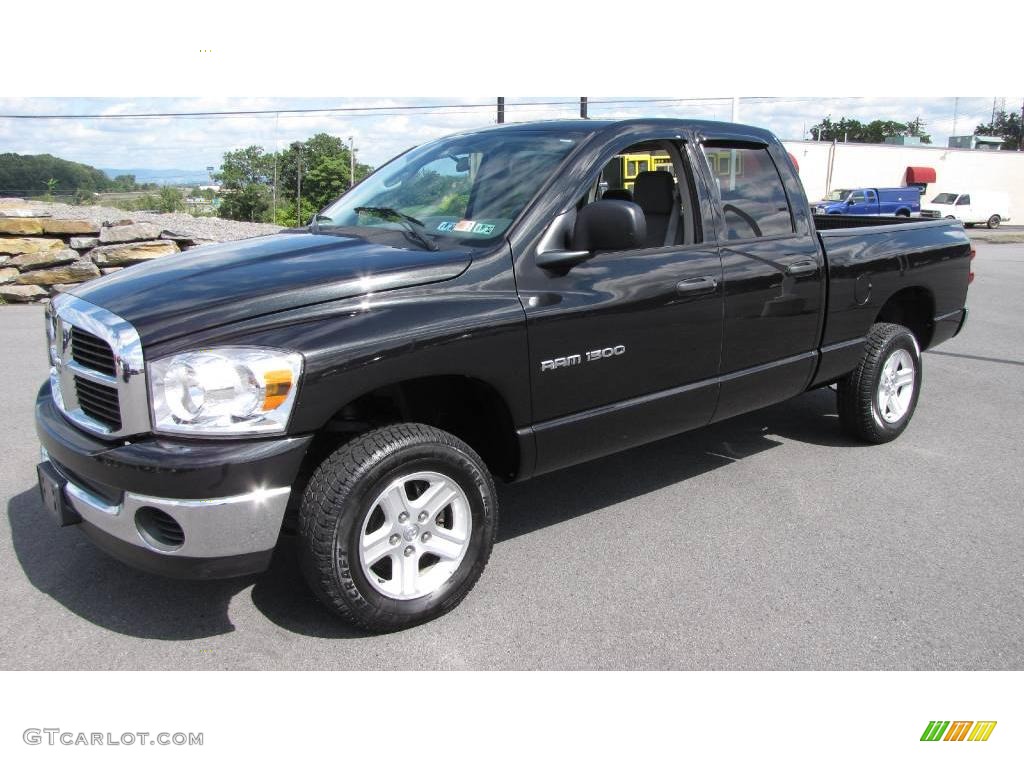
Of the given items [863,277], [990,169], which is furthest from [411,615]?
[990,169]

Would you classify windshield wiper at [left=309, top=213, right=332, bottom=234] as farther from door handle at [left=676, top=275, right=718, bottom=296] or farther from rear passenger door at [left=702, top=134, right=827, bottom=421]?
rear passenger door at [left=702, top=134, right=827, bottom=421]

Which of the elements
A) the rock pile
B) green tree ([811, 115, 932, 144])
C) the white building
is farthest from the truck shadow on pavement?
green tree ([811, 115, 932, 144])

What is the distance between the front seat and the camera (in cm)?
432

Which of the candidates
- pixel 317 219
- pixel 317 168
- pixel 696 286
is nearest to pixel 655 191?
pixel 696 286

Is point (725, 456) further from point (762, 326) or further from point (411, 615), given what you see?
point (411, 615)

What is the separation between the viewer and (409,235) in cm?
379

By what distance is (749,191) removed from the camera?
4652 millimetres

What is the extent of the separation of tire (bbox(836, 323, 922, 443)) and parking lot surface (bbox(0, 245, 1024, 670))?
0.62 feet

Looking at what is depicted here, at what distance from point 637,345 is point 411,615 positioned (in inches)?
62.6

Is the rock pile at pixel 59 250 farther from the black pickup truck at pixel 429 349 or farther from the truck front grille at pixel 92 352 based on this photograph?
the truck front grille at pixel 92 352

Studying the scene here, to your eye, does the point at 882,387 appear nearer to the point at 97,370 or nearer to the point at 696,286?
the point at 696,286

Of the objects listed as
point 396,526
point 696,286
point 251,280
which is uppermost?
point 251,280

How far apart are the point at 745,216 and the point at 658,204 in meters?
0.52

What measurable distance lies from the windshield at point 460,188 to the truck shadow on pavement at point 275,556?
1563 mm
